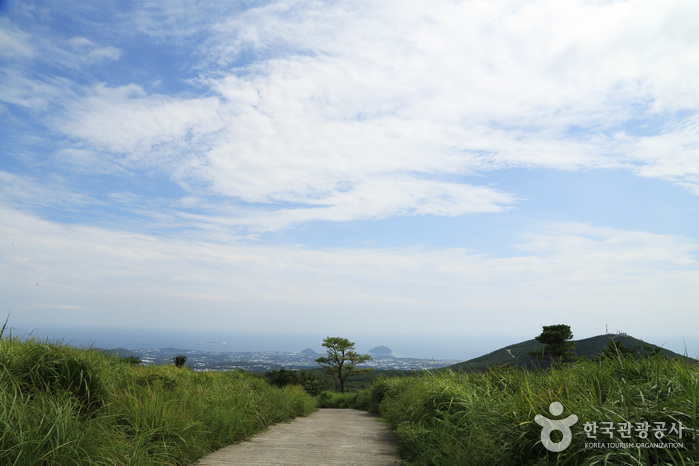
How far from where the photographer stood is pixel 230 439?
5.92m

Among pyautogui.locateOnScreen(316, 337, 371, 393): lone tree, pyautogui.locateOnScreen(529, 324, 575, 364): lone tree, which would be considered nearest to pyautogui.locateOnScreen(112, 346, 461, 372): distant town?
pyautogui.locateOnScreen(316, 337, 371, 393): lone tree

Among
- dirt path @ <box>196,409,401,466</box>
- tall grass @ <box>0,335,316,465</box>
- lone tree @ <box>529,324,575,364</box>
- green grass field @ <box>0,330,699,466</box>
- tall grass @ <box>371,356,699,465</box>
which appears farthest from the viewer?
lone tree @ <box>529,324,575,364</box>

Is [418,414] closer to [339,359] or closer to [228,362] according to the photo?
[228,362]

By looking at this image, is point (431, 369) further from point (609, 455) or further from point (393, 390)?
point (609, 455)

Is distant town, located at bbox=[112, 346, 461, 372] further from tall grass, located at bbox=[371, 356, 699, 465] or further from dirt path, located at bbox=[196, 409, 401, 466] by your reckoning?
tall grass, located at bbox=[371, 356, 699, 465]

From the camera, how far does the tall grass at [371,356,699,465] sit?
2684mm

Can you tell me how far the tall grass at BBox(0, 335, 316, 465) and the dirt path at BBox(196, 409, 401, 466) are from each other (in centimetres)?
35

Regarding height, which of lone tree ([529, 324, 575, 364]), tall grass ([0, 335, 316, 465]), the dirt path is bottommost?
the dirt path

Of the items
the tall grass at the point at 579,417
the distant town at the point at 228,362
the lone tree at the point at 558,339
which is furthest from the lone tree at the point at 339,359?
the tall grass at the point at 579,417

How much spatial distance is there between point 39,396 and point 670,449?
5414mm

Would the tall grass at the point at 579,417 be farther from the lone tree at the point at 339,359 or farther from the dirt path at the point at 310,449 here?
the lone tree at the point at 339,359

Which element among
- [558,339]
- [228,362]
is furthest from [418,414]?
[558,339]

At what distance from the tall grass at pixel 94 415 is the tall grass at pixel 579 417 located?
2.81 meters

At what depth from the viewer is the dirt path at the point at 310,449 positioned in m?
4.82
